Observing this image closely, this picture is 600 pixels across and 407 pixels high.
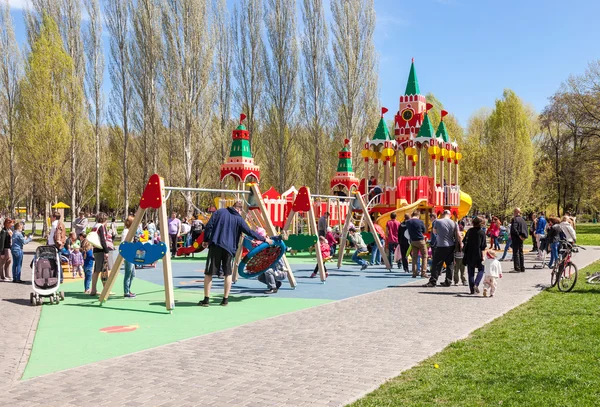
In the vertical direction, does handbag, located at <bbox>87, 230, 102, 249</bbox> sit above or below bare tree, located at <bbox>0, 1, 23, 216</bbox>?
below

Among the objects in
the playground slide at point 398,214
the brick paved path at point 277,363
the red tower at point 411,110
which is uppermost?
the red tower at point 411,110

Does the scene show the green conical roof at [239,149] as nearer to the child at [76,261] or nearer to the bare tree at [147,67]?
the child at [76,261]

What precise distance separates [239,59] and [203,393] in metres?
34.7

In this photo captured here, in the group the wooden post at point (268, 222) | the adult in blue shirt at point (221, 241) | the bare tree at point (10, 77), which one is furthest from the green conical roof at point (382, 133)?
the bare tree at point (10, 77)

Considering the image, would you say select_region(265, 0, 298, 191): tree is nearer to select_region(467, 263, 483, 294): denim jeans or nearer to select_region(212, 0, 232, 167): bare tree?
select_region(212, 0, 232, 167): bare tree

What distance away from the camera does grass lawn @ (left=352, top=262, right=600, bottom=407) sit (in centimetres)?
472

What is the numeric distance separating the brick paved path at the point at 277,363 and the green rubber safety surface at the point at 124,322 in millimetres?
459

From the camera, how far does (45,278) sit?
33.0 ft

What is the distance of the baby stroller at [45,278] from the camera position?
9.94m

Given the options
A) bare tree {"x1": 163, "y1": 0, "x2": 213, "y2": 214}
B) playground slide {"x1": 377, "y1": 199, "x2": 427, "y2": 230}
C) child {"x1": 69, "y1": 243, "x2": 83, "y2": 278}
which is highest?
bare tree {"x1": 163, "y1": 0, "x2": 213, "y2": 214}

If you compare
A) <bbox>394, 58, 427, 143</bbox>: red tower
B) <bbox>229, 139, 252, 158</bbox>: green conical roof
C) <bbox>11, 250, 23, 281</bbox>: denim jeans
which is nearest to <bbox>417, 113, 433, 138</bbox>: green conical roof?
<bbox>394, 58, 427, 143</bbox>: red tower

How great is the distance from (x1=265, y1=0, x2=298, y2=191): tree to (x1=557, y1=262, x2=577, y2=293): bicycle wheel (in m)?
27.6

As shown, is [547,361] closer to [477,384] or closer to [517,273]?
[477,384]

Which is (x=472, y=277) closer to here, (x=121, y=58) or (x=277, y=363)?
(x=277, y=363)
